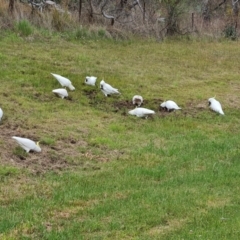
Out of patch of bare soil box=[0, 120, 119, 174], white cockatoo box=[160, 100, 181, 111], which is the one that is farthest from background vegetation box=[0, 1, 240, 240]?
white cockatoo box=[160, 100, 181, 111]

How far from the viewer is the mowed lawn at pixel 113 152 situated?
455cm

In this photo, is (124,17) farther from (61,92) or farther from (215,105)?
(61,92)

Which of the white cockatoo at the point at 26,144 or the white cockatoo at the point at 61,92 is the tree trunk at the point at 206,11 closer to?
the white cockatoo at the point at 61,92

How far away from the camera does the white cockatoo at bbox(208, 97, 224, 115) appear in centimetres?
906

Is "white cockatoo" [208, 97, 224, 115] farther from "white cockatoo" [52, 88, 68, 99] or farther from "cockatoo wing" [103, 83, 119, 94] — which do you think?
"white cockatoo" [52, 88, 68, 99]

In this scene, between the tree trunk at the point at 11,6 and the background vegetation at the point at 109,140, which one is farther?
the tree trunk at the point at 11,6

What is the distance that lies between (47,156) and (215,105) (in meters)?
3.82

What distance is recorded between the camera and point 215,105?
9.15m

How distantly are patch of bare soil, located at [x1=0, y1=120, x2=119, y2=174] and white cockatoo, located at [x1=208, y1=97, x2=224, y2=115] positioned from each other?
294cm

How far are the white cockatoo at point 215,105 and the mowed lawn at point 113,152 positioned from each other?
9 cm

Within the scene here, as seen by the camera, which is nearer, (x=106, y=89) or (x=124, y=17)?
(x=106, y=89)

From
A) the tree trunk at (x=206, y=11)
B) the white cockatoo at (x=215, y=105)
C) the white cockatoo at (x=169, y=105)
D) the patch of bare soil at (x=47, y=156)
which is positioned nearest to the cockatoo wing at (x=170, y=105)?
the white cockatoo at (x=169, y=105)

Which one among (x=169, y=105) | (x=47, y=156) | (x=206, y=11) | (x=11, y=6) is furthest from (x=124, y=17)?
(x=47, y=156)

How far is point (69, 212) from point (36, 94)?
172 inches
